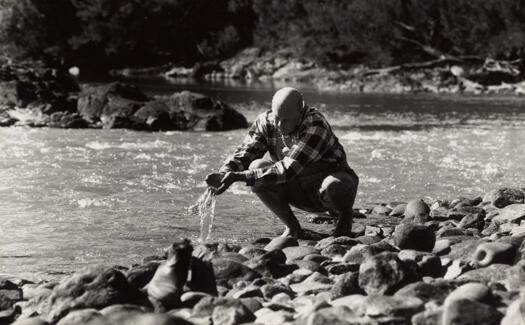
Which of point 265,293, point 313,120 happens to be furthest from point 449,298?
point 313,120

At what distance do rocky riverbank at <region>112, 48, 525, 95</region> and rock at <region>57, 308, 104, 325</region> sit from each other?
26345 millimetres

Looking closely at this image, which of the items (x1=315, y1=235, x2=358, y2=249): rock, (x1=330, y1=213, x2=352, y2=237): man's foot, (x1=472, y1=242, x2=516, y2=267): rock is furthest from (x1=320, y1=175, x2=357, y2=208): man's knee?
(x1=472, y1=242, x2=516, y2=267): rock

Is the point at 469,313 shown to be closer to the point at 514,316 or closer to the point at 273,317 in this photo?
the point at 514,316

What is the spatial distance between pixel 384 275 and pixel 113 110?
14146 mm

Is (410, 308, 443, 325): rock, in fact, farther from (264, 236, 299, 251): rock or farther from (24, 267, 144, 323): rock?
(264, 236, 299, 251): rock

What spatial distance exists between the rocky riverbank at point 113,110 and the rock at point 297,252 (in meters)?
11.3

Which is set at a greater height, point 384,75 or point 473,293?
point 473,293

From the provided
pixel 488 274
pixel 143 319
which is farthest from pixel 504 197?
pixel 143 319

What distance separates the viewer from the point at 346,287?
13.4 feet

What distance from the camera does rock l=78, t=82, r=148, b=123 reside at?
57.3 ft

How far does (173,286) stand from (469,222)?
3086 mm

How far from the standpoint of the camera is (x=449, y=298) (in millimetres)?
3496

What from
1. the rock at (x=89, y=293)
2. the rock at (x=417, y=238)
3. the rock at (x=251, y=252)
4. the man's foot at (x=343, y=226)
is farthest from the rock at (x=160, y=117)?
the rock at (x=89, y=293)

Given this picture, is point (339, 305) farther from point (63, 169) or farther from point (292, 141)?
point (63, 169)
